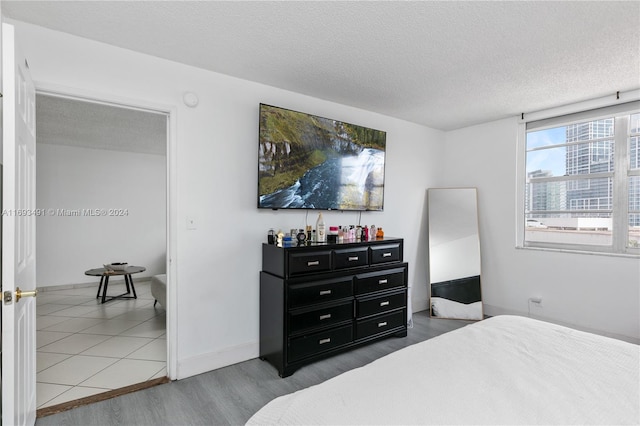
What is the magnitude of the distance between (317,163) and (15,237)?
229 centimetres

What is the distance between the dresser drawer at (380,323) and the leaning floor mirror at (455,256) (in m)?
0.95

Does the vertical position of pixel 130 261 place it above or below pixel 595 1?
below

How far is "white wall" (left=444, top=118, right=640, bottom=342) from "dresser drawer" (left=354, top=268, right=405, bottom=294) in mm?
1571

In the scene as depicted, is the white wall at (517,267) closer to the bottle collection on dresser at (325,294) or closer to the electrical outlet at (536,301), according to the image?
the electrical outlet at (536,301)

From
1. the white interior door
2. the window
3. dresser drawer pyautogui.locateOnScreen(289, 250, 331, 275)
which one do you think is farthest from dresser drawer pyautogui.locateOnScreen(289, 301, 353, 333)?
the window

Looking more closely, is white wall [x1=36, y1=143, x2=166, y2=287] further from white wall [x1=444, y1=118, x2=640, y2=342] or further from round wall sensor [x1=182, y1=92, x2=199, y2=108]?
white wall [x1=444, y1=118, x2=640, y2=342]

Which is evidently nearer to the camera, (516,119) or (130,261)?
(516,119)

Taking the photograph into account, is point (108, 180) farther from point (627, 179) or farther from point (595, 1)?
point (627, 179)

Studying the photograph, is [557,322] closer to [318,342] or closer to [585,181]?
[585,181]

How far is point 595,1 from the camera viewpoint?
70.4 inches

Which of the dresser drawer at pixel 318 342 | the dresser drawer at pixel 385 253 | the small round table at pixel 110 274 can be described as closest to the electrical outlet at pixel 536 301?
the dresser drawer at pixel 385 253

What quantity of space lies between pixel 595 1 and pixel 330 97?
211 cm

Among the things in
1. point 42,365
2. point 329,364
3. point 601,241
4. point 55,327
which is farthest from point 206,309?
point 601,241

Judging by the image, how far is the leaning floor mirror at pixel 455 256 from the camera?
161 inches
